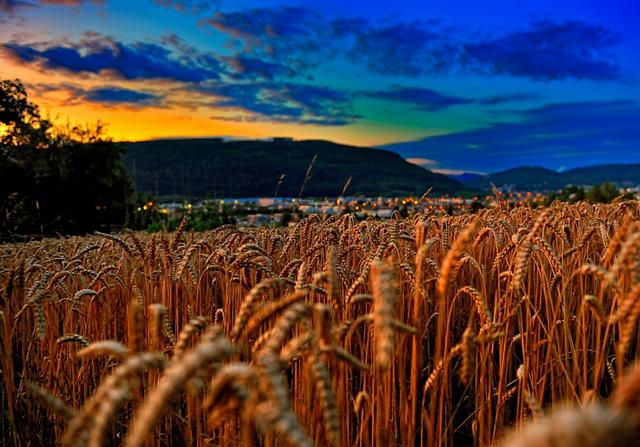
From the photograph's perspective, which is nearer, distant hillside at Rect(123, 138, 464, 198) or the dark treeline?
the dark treeline

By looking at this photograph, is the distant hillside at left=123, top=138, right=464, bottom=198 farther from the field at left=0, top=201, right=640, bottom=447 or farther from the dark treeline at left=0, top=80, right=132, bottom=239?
the field at left=0, top=201, right=640, bottom=447

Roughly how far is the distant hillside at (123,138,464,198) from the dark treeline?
28.4 feet

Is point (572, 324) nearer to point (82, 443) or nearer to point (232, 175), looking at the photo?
point (82, 443)

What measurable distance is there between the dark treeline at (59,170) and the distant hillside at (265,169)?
865 centimetres

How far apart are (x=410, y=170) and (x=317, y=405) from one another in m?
85.4

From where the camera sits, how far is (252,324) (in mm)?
1080

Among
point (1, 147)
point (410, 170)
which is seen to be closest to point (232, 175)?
point (1, 147)

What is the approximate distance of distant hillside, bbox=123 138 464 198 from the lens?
53031 millimetres

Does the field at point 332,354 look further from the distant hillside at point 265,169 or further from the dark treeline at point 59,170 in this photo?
the distant hillside at point 265,169

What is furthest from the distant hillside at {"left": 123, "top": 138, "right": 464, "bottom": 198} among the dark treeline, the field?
the field

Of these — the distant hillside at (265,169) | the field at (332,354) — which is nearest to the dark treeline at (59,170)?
the distant hillside at (265,169)

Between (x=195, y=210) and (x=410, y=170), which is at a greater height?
(x=410, y=170)

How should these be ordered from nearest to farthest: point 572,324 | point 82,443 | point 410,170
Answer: point 82,443 < point 572,324 < point 410,170

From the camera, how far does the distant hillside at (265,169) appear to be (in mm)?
53031
